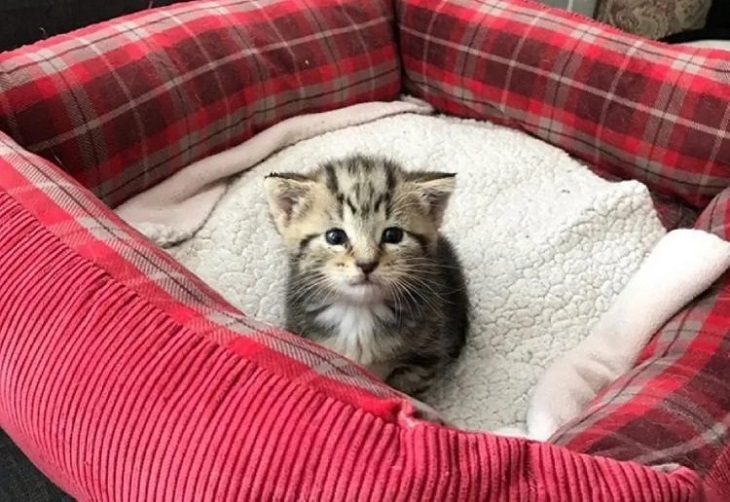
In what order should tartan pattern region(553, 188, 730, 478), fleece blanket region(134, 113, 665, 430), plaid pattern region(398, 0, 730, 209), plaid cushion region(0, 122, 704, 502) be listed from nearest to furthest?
plaid cushion region(0, 122, 704, 502)
tartan pattern region(553, 188, 730, 478)
fleece blanket region(134, 113, 665, 430)
plaid pattern region(398, 0, 730, 209)

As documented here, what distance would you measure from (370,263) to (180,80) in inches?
28.2

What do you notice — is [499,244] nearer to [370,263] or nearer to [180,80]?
[370,263]

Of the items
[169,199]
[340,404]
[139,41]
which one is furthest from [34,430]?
[139,41]

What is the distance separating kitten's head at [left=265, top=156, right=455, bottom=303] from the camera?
124 cm

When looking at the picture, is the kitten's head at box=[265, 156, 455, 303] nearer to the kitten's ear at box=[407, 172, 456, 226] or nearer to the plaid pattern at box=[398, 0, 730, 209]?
the kitten's ear at box=[407, 172, 456, 226]

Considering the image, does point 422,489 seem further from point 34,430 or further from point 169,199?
point 169,199

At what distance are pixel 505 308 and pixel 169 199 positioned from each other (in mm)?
696

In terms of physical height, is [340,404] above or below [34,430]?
above

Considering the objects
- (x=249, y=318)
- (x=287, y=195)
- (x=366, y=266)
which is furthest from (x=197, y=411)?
(x=287, y=195)

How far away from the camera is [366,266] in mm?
1213

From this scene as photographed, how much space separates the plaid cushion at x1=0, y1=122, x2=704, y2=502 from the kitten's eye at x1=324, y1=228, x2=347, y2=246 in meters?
0.26

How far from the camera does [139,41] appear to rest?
169 cm

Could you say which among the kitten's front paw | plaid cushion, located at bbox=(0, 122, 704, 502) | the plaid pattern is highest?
plaid cushion, located at bbox=(0, 122, 704, 502)

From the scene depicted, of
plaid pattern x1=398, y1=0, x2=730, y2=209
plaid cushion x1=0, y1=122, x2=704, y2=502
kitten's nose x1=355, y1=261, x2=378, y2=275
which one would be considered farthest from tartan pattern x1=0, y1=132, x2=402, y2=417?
plaid pattern x1=398, y1=0, x2=730, y2=209
